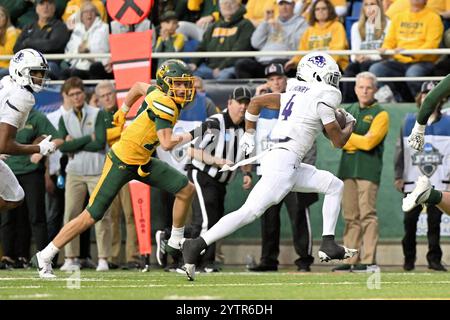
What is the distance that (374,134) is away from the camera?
13.1m

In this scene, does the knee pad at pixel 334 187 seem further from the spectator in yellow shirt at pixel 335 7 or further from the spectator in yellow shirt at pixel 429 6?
→ the spectator in yellow shirt at pixel 335 7

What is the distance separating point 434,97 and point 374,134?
3.07 m

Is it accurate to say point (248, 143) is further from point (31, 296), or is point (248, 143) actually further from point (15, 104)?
point (31, 296)

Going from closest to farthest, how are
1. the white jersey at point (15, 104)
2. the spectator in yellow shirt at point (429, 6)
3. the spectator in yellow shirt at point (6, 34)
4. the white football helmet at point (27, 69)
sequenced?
the white jersey at point (15, 104)
the white football helmet at point (27, 69)
the spectator in yellow shirt at point (429, 6)
the spectator in yellow shirt at point (6, 34)

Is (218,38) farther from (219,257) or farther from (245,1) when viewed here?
(219,257)

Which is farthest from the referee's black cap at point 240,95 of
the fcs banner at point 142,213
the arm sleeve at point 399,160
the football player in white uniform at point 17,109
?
the football player in white uniform at point 17,109

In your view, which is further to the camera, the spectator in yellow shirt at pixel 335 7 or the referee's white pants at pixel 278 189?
the spectator in yellow shirt at pixel 335 7

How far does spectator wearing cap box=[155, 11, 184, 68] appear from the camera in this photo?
1527 cm

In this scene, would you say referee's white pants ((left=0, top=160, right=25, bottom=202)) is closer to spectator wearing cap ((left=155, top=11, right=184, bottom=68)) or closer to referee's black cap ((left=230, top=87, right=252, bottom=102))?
referee's black cap ((left=230, top=87, right=252, bottom=102))

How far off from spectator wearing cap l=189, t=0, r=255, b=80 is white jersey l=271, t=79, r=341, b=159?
14.5 ft

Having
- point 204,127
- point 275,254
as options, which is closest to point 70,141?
point 204,127

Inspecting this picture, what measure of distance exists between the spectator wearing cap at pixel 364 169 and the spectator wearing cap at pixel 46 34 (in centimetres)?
427

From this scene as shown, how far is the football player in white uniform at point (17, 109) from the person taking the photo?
10820 millimetres

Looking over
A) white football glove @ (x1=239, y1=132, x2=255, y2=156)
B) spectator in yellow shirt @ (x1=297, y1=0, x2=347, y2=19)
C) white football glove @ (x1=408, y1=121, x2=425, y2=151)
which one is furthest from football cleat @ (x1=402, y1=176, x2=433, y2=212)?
spectator in yellow shirt @ (x1=297, y1=0, x2=347, y2=19)
